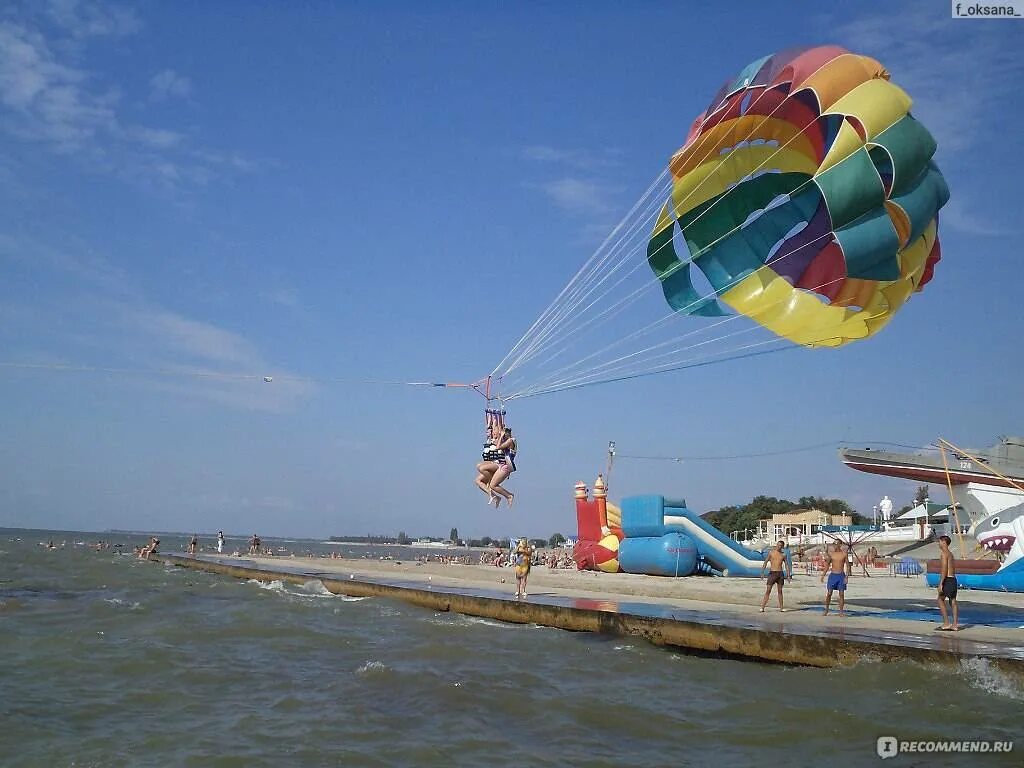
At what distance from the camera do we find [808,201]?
13.8 meters

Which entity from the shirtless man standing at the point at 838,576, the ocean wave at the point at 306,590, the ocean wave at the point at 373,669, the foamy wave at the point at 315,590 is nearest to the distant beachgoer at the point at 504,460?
the ocean wave at the point at 373,669

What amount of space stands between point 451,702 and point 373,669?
78.6 inches

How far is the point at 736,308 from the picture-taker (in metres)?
13.9

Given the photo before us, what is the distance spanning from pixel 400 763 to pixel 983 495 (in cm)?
2945

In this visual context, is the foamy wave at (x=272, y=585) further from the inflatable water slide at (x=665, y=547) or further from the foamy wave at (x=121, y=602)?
the inflatable water slide at (x=665, y=547)

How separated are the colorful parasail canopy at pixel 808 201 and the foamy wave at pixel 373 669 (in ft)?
24.5

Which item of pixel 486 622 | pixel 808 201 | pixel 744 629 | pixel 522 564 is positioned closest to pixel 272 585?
pixel 522 564

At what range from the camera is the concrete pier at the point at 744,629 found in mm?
9362

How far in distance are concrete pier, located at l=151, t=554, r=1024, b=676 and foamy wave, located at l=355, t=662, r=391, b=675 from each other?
3984 mm

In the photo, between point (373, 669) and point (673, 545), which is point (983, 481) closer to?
point (673, 545)

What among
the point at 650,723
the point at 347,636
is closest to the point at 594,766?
the point at 650,723

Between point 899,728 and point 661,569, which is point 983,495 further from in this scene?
point 899,728

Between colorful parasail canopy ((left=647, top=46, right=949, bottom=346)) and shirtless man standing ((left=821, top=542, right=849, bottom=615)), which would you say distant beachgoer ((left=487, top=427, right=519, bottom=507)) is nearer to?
colorful parasail canopy ((left=647, top=46, right=949, bottom=346))

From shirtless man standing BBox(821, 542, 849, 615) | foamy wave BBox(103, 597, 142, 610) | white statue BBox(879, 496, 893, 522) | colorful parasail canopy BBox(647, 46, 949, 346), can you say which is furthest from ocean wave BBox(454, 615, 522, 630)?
white statue BBox(879, 496, 893, 522)
